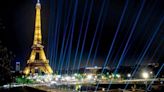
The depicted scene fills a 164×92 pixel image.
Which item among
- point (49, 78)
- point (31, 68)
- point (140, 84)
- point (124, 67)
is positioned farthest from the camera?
point (124, 67)

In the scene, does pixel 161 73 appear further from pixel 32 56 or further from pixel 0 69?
pixel 0 69

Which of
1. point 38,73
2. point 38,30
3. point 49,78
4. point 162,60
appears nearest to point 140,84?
point 162,60

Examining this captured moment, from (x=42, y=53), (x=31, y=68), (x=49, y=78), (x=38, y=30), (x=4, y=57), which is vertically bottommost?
(x=49, y=78)

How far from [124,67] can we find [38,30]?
203ft

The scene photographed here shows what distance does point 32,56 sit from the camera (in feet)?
214

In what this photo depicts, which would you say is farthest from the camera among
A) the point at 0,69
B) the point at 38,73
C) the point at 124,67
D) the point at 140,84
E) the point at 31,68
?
the point at 124,67

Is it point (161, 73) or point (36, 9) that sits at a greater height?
point (36, 9)

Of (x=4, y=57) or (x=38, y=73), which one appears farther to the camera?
(x=38, y=73)

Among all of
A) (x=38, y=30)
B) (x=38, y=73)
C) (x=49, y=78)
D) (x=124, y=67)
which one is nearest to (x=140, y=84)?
(x=38, y=30)

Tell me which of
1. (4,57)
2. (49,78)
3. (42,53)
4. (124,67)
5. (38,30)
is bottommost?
(124,67)

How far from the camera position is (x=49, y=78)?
7494 centimetres

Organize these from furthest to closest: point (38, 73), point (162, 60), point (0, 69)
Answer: point (38, 73)
point (162, 60)
point (0, 69)

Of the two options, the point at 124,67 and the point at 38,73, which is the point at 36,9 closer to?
the point at 38,73

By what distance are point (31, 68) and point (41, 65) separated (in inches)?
163
